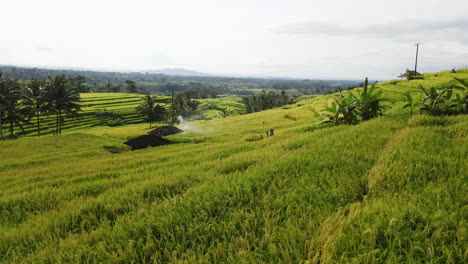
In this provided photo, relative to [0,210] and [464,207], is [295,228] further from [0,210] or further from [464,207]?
[0,210]

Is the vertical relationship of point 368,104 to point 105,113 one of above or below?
above

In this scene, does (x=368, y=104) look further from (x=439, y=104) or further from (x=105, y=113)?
(x=105, y=113)

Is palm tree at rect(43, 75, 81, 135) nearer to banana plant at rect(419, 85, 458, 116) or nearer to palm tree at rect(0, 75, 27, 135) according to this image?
palm tree at rect(0, 75, 27, 135)

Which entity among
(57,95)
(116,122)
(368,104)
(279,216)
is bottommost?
(116,122)

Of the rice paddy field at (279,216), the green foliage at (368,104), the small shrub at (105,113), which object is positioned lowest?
the small shrub at (105,113)

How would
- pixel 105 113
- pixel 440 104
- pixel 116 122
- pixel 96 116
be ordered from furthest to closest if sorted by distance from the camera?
pixel 105 113 → pixel 96 116 → pixel 116 122 → pixel 440 104

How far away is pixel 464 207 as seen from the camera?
9.25 ft

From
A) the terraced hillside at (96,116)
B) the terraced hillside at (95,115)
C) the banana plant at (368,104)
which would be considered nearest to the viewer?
the banana plant at (368,104)

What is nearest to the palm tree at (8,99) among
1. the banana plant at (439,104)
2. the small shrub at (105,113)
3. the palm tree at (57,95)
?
the palm tree at (57,95)

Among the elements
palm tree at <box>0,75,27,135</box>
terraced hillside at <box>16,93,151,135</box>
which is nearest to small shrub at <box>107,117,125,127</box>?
terraced hillside at <box>16,93,151,135</box>

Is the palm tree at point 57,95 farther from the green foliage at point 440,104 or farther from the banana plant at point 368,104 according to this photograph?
the green foliage at point 440,104

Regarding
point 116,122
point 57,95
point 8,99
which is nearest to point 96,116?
point 116,122

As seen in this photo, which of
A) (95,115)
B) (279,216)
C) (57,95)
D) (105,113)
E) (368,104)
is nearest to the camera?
(279,216)

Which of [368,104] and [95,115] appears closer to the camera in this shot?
[368,104]
